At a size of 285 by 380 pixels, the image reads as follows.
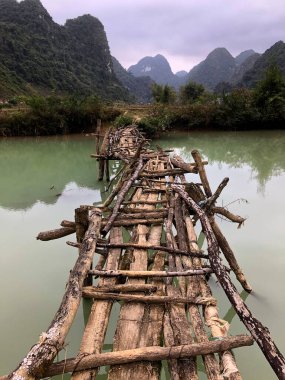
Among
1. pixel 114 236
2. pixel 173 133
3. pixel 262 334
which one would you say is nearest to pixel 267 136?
pixel 173 133

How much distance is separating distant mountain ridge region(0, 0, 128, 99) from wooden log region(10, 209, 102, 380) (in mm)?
36413

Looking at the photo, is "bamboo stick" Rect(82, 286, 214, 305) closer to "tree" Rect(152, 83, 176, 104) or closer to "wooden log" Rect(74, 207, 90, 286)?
"wooden log" Rect(74, 207, 90, 286)

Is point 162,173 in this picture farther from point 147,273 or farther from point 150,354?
point 150,354

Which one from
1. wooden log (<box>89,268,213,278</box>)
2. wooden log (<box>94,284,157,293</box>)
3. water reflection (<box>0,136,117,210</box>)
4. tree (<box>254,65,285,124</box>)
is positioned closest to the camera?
wooden log (<box>94,284,157,293</box>)

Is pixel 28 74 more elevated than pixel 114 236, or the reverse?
pixel 28 74

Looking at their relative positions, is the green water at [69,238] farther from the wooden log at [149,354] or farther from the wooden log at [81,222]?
the wooden log at [149,354]

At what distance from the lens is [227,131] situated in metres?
20.0

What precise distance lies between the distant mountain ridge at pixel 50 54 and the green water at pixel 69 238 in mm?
28363

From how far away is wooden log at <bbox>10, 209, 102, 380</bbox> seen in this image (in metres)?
1.86

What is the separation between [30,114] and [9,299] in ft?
52.2

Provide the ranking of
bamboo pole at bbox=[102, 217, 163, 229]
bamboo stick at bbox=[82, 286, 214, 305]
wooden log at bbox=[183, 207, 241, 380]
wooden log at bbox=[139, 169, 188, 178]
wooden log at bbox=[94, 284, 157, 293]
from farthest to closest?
wooden log at bbox=[139, 169, 188, 178]
bamboo pole at bbox=[102, 217, 163, 229]
wooden log at bbox=[94, 284, 157, 293]
bamboo stick at bbox=[82, 286, 214, 305]
wooden log at bbox=[183, 207, 241, 380]

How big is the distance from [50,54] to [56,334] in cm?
6593

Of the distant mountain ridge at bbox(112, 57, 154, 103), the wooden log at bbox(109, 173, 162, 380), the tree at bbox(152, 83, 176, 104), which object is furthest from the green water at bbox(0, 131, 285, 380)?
the distant mountain ridge at bbox(112, 57, 154, 103)

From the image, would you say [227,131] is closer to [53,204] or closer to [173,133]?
[173,133]
